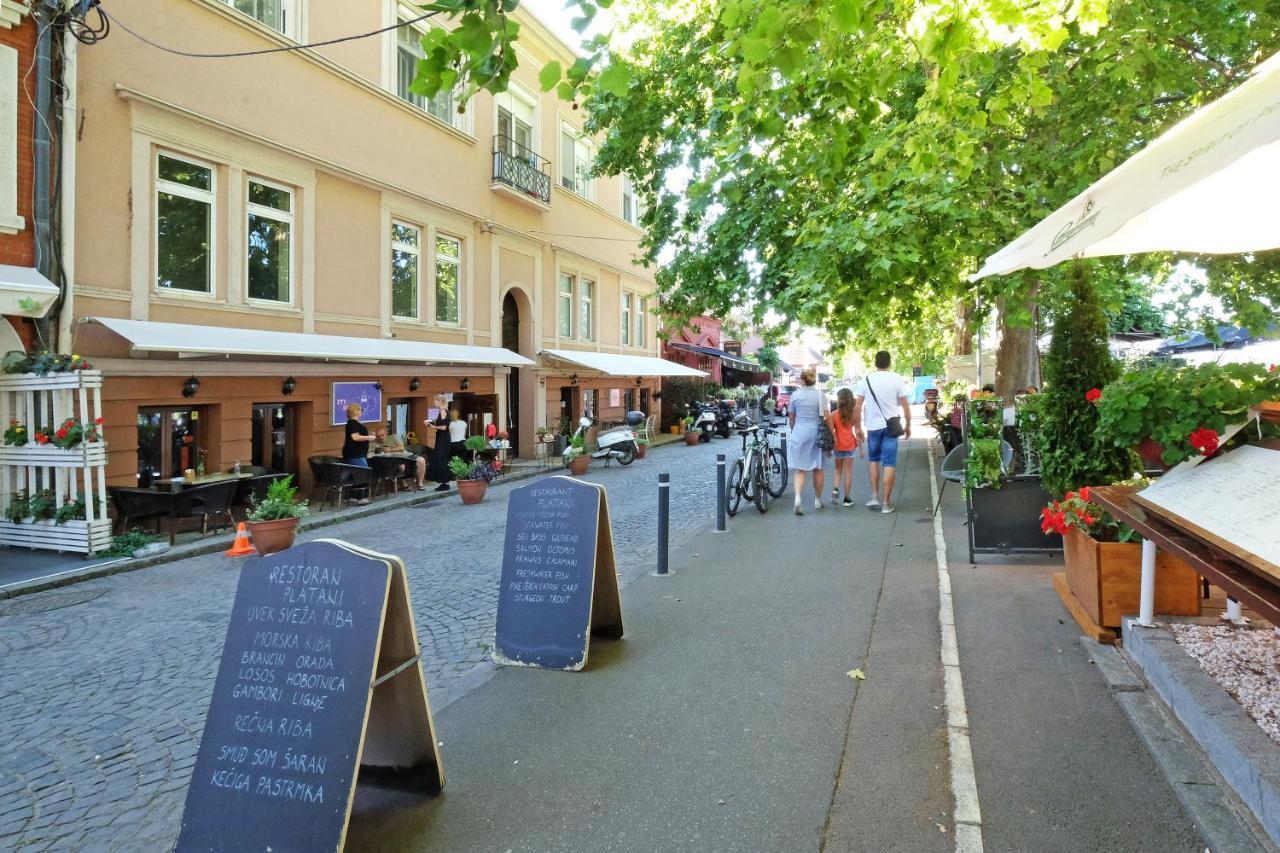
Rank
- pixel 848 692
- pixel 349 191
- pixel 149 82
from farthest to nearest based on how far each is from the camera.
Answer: pixel 349 191 < pixel 149 82 < pixel 848 692

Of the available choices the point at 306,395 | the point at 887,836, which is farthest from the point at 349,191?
the point at 887,836

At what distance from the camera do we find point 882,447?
31.1 ft

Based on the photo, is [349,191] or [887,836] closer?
[887,836]

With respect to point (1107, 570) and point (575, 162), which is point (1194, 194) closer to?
point (1107, 570)

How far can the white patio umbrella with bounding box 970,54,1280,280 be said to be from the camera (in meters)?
2.32

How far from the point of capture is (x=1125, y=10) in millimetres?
7230

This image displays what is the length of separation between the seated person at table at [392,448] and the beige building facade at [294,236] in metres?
0.38

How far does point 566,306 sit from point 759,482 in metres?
12.5

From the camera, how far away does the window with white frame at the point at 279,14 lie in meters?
11.7

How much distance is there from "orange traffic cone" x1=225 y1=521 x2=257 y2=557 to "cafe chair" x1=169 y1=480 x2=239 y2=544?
60 centimetres

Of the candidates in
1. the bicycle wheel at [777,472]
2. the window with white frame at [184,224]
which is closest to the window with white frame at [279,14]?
the window with white frame at [184,224]

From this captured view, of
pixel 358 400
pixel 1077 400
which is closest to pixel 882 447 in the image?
pixel 1077 400

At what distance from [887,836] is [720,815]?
2.02ft

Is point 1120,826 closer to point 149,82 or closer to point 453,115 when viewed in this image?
point 149,82
